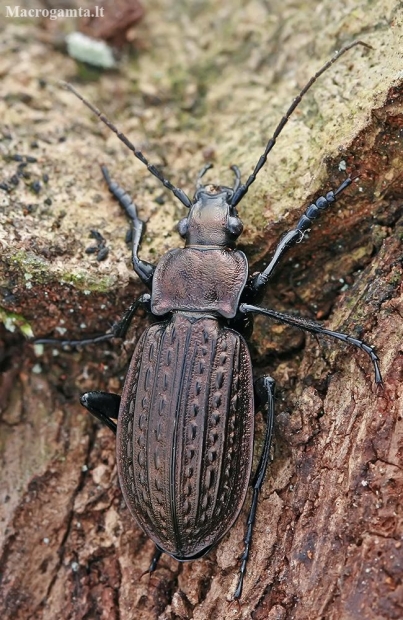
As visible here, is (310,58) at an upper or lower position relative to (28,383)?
upper

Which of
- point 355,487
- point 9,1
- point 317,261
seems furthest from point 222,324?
point 9,1

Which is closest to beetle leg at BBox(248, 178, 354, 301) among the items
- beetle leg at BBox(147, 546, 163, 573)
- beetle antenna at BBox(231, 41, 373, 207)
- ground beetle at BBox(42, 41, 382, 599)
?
ground beetle at BBox(42, 41, 382, 599)

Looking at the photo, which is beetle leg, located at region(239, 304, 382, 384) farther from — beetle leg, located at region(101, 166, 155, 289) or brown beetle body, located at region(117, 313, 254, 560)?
beetle leg, located at region(101, 166, 155, 289)

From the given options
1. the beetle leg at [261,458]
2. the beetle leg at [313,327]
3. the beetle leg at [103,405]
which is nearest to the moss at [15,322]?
the beetle leg at [103,405]

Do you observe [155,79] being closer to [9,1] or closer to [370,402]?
[9,1]

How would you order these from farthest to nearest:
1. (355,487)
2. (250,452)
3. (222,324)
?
(222,324)
(250,452)
(355,487)

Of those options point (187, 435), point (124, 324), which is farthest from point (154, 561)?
point (124, 324)

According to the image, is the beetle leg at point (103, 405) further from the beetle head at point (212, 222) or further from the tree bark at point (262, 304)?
the beetle head at point (212, 222)
